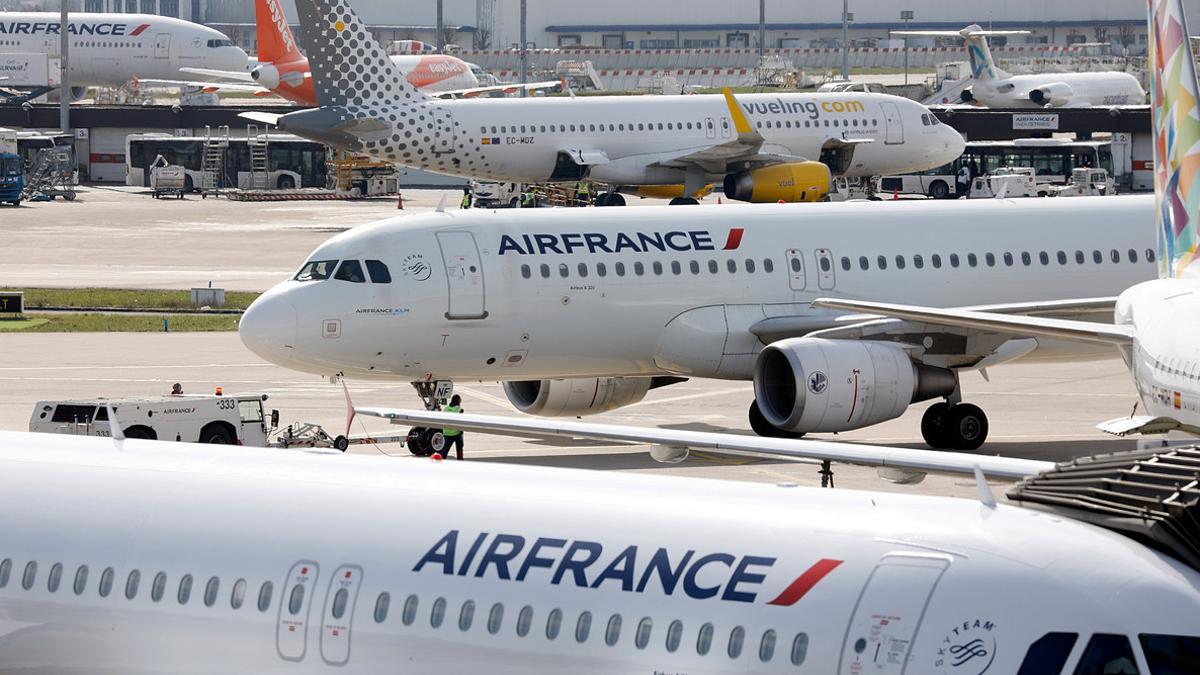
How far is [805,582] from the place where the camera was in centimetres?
1133

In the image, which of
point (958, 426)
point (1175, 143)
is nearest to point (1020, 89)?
point (958, 426)

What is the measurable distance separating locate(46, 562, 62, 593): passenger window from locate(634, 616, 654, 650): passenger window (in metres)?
4.86

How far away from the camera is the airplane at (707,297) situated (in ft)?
105

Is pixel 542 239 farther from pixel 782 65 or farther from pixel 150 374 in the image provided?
pixel 782 65

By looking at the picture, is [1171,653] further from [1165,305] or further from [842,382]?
[842,382]

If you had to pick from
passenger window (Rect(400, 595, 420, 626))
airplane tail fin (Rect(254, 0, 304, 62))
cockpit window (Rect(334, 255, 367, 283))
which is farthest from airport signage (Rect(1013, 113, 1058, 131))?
passenger window (Rect(400, 595, 420, 626))

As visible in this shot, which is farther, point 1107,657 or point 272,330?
point 272,330

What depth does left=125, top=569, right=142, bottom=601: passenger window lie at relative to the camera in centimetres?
1398

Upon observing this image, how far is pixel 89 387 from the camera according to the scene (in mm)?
39812

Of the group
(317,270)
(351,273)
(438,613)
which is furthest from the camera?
(317,270)

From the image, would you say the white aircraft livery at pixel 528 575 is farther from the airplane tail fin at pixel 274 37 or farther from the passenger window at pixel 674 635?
the airplane tail fin at pixel 274 37

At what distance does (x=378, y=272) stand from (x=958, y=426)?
32.8 feet

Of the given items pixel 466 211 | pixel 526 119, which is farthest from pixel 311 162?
pixel 466 211

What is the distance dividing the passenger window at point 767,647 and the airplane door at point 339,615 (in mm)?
3073
